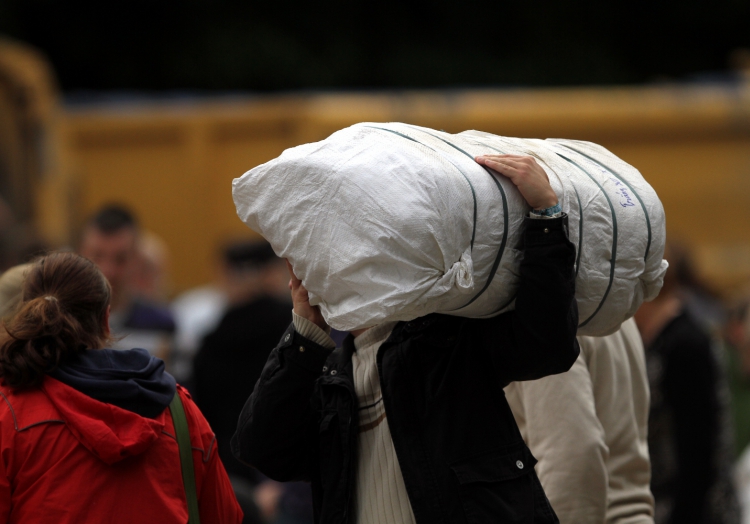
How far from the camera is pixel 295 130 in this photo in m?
9.51

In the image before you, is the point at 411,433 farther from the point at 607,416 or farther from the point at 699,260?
the point at 699,260

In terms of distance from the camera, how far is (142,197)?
1002cm

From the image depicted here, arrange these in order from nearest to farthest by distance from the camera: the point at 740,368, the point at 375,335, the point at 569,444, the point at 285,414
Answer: the point at 285,414 → the point at 375,335 → the point at 569,444 → the point at 740,368

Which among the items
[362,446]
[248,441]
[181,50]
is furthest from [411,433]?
[181,50]

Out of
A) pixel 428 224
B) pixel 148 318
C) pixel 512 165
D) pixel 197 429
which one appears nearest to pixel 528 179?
pixel 512 165

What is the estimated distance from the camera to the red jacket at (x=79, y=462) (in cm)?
249

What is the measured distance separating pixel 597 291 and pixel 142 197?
7960 millimetres

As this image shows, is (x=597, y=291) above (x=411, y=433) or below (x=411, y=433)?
above

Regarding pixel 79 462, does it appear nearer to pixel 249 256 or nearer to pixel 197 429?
pixel 197 429

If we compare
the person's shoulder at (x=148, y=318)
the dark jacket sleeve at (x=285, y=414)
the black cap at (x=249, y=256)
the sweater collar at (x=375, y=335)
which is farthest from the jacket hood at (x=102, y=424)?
the black cap at (x=249, y=256)

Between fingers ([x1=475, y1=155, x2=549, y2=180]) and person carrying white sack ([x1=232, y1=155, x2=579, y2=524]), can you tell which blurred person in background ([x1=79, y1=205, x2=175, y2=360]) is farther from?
fingers ([x1=475, y1=155, x2=549, y2=180])

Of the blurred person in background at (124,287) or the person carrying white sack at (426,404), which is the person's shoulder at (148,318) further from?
the person carrying white sack at (426,404)

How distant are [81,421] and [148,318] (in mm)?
2778

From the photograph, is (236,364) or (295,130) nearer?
(236,364)
